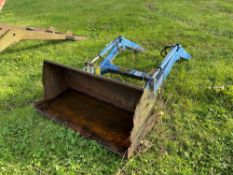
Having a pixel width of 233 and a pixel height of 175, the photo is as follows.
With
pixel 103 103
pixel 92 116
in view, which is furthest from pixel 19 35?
pixel 92 116

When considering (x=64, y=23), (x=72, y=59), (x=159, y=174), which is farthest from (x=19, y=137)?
(x=64, y=23)

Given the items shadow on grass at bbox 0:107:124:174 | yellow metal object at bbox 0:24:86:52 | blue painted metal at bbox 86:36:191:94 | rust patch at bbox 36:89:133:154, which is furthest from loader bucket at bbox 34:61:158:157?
yellow metal object at bbox 0:24:86:52

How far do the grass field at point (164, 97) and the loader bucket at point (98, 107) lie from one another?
144 mm

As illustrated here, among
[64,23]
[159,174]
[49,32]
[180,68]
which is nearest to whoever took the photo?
[159,174]

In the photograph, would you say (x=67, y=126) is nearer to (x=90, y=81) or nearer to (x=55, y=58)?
(x=90, y=81)

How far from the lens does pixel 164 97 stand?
4.49 metres

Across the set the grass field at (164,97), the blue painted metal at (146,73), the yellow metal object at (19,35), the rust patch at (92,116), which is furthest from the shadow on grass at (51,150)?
the yellow metal object at (19,35)

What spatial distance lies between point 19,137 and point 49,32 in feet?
10.6

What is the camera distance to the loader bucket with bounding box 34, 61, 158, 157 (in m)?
3.39

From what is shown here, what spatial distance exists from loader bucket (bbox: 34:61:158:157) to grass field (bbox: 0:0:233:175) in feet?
0.47

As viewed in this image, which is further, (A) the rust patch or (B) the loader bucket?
(A) the rust patch

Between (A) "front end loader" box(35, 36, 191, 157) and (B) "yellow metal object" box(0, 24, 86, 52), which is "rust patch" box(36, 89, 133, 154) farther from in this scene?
(B) "yellow metal object" box(0, 24, 86, 52)

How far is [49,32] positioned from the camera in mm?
6488

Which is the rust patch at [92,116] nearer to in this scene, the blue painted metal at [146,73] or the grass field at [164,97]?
the grass field at [164,97]
